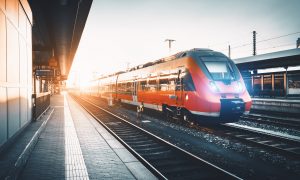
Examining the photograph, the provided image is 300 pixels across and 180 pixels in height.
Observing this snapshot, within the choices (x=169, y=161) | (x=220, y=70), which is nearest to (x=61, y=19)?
(x=220, y=70)

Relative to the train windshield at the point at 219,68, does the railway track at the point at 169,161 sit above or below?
below

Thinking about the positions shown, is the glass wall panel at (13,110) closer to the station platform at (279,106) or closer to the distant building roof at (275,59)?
the station platform at (279,106)

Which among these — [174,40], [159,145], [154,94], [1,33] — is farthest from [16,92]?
[174,40]

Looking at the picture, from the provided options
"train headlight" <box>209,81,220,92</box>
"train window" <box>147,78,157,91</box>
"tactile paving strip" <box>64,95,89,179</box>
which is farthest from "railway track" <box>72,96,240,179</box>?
"train window" <box>147,78,157,91</box>

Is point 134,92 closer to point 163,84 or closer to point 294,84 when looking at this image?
point 163,84

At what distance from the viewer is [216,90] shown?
967 centimetres

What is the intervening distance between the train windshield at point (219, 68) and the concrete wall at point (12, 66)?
22.4 feet

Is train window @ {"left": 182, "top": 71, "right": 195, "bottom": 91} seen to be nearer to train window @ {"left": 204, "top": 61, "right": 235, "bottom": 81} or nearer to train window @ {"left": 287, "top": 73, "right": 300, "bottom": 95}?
train window @ {"left": 204, "top": 61, "right": 235, "bottom": 81}

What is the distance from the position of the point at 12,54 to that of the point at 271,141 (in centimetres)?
869

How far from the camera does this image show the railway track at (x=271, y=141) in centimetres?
707

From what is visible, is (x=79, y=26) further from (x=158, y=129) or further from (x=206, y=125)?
(x=206, y=125)

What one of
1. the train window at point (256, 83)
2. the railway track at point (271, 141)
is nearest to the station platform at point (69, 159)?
the railway track at point (271, 141)

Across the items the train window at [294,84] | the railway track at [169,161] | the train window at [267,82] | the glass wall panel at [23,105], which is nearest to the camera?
the railway track at [169,161]

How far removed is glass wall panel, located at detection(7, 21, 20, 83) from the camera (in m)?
7.34
